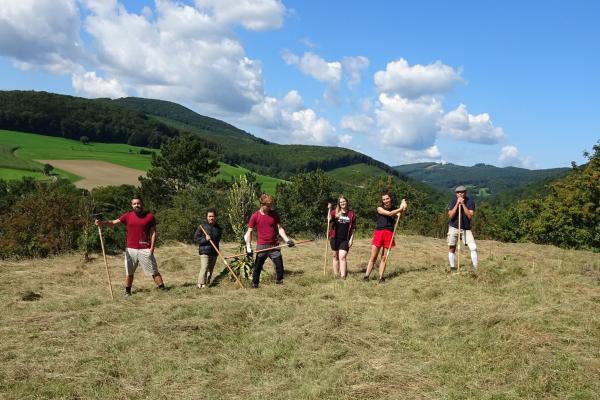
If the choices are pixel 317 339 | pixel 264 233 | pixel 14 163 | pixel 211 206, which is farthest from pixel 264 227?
pixel 14 163

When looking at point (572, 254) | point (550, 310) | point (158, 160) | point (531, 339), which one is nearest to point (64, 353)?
point (531, 339)

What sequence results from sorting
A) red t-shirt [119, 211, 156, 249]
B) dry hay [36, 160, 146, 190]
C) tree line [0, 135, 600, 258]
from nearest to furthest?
1. red t-shirt [119, 211, 156, 249]
2. tree line [0, 135, 600, 258]
3. dry hay [36, 160, 146, 190]

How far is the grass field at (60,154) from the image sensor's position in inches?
2479

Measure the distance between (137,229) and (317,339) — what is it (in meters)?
4.43

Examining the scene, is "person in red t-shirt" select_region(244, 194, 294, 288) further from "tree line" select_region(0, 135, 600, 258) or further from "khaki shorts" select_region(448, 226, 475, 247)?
"khaki shorts" select_region(448, 226, 475, 247)

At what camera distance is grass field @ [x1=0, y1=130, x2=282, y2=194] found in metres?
63.0

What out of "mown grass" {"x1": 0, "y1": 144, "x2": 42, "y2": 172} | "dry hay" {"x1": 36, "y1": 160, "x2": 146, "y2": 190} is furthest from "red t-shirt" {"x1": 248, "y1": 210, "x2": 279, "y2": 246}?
"mown grass" {"x1": 0, "y1": 144, "x2": 42, "y2": 172}

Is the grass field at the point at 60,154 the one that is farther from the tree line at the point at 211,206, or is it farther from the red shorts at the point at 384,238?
the red shorts at the point at 384,238

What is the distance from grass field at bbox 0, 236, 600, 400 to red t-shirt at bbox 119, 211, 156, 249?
0.98 metres

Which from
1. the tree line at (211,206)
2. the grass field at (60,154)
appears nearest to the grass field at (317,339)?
the tree line at (211,206)

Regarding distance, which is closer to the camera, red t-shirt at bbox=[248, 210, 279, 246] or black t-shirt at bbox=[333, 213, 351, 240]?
red t-shirt at bbox=[248, 210, 279, 246]

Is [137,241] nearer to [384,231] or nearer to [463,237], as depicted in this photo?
[384,231]

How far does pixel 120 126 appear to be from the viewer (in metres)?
106

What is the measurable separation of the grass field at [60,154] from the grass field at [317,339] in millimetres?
55024
